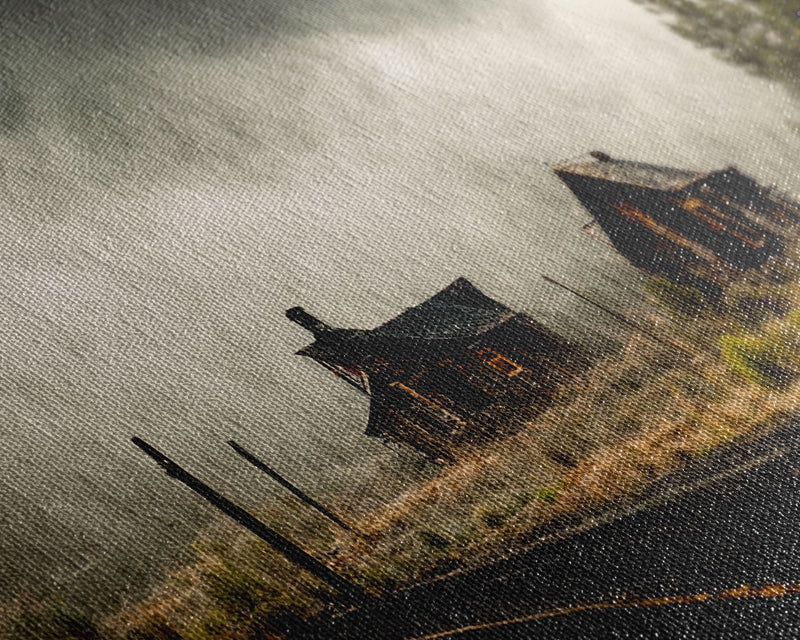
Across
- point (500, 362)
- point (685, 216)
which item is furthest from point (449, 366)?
point (685, 216)

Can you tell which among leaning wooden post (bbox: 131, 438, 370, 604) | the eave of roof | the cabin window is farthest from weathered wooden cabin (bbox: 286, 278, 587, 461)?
the eave of roof

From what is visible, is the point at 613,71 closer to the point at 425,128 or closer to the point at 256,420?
the point at 425,128

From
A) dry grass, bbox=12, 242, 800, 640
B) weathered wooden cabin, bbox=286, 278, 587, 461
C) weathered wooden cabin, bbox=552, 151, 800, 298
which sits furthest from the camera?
weathered wooden cabin, bbox=552, 151, 800, 298

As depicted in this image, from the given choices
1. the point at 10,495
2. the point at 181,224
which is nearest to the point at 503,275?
the point at 181,224

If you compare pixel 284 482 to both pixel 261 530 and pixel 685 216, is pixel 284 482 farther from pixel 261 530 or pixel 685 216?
pixel 685 216

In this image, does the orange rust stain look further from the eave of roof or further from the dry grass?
the eave of roof

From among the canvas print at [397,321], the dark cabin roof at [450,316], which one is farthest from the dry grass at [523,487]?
the dark cabin roof at [450,316]
